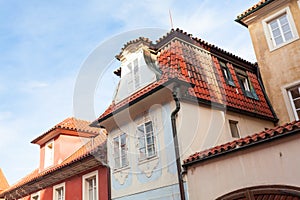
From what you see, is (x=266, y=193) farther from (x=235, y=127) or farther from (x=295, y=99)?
(x=295, y=99)

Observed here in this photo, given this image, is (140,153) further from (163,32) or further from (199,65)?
(163,32)

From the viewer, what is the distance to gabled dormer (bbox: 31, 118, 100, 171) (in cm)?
1605

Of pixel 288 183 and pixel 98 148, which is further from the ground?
pixel 98 148

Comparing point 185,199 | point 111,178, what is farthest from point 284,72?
point 111,178

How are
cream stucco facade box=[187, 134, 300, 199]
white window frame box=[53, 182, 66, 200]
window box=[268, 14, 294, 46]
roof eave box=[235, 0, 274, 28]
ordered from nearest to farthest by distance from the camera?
cream stucco facade box=[187, 134, 300, 199] < window box=[268, 14, 294, 46] < roof eave box=[235, 0, 274, 28] < white window frame box=[53, 182, 66, 200]

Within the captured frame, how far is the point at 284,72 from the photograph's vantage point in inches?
422

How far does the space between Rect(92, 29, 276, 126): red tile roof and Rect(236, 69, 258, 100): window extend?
299 mm

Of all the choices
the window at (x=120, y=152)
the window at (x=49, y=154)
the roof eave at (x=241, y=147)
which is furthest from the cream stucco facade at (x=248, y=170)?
the window at (x=49, y=154)

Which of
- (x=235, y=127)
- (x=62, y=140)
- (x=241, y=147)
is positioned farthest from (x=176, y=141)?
(x=62, y=140)

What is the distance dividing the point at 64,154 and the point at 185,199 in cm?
974

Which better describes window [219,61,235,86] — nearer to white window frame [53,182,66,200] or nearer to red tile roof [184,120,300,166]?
red tile roof [184,120,300,166]

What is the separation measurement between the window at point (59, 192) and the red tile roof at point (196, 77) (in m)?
4.55

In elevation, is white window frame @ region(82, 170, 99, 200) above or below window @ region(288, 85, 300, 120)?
below

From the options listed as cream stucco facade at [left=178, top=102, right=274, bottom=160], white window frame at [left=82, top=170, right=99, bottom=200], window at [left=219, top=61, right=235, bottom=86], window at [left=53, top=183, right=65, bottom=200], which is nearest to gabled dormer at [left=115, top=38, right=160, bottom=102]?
cream stucco facade at [left=178, top=102, right=274, bottom=160]
